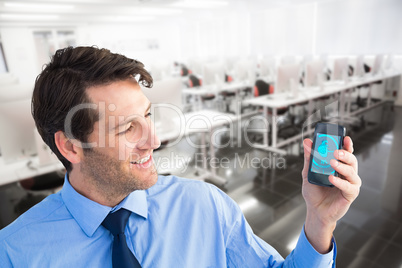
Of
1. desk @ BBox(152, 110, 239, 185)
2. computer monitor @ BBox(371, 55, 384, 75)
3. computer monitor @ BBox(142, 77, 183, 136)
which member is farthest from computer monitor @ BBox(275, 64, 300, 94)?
computer monitor @ BBox(371, 55, 384, 75)

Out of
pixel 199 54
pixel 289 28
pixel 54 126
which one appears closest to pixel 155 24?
pixel 199 54

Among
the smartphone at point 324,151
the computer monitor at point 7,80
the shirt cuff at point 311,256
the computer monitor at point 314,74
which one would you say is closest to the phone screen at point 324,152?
the smartphone at point 324,151

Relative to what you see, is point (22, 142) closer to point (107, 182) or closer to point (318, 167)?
point (107, 182)

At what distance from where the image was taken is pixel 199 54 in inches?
472

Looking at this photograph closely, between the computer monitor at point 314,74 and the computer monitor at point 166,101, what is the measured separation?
2834 mm

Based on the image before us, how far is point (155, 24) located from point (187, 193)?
527 inches

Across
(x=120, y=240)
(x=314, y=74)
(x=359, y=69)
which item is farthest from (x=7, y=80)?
(x=359, y=69)

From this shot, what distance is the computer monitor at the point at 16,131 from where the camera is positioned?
1.85 metres

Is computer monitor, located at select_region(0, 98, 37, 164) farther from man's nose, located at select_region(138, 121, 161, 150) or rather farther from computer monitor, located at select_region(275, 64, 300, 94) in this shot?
computer monitor, located at select_region(275, 64, 300, 94)

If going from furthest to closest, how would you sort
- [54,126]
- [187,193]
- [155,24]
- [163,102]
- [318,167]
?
[155,24] < [163,102] < [187,193] < [54,126] < [318,167]

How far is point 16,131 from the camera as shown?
6.24 feet

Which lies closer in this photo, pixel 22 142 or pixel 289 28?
pixel 22 142

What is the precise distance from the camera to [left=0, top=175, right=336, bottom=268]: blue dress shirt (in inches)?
27.5

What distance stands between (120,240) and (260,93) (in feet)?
13.1
